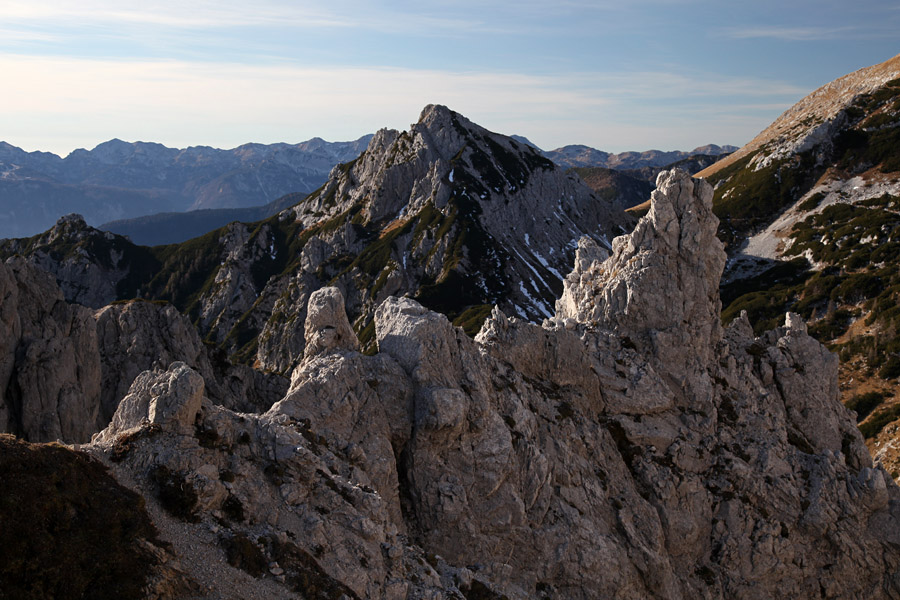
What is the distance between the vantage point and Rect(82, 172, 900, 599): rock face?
86.6 feet

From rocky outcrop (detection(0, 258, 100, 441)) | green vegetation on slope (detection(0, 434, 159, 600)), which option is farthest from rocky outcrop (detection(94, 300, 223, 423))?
green vegetation on slope (detection(0, 434, 159, 600))

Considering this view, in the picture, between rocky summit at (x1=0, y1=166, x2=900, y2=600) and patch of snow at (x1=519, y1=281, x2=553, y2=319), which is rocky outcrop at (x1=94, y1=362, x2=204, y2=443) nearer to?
rocky summit at (x1=0, y1=166, x2=900, y2=600)

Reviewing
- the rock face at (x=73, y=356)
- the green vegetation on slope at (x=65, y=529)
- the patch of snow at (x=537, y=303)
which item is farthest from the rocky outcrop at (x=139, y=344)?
the patch of snow at (x=537, y=303)

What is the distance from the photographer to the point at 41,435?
213 ft

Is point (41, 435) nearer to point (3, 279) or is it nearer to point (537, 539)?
point (3, 279)

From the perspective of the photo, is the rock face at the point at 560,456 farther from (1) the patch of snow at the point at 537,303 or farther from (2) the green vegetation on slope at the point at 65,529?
(1) the patch of snow at the point at 537,303

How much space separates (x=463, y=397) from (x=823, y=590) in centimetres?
2781

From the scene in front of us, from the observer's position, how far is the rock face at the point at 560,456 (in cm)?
2641

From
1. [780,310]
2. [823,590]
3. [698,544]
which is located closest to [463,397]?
[698,544]

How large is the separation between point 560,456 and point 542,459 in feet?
8.02

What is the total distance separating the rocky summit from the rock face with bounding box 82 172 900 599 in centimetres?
12

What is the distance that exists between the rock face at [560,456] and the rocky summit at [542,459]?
119 mm

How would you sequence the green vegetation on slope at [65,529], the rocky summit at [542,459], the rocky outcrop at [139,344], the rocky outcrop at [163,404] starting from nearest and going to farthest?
the green vegetation on slope at [65,529] → the rocky summit at [542,459] → the rocky outcrop at [163,404] → the rocky outcrop at [139,344]

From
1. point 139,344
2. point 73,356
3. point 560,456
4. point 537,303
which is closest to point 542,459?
point 560,456
